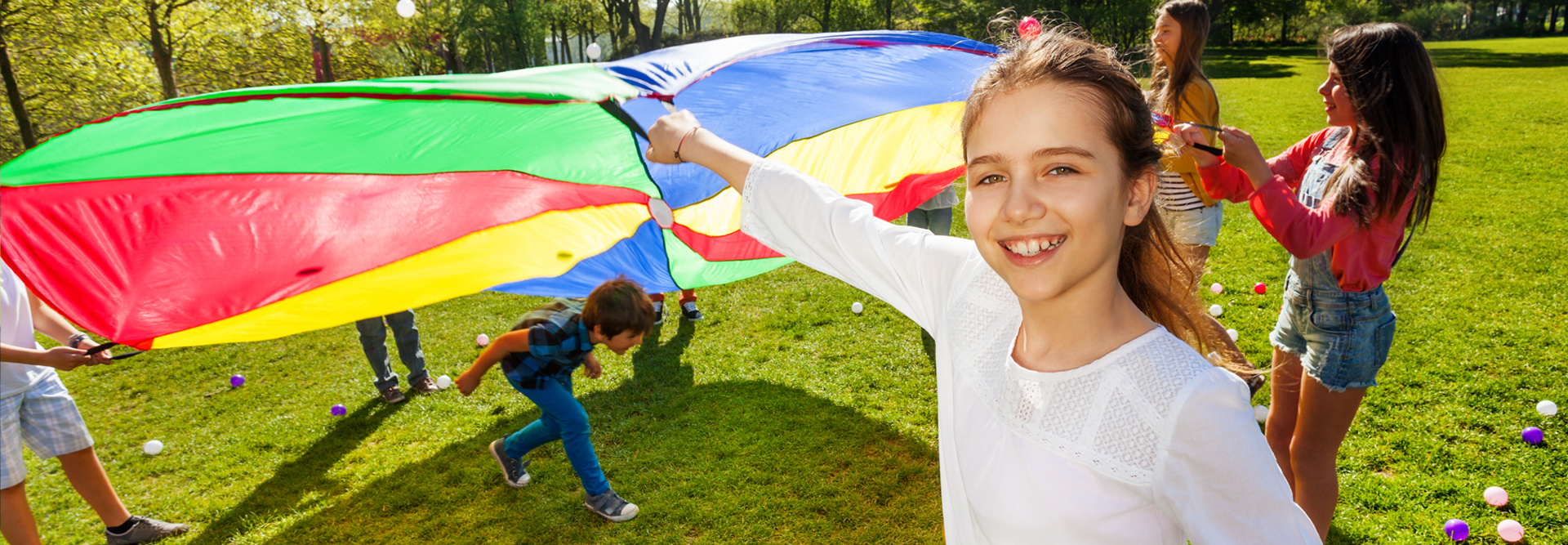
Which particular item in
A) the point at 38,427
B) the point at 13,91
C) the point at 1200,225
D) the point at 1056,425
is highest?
the point at 13,91

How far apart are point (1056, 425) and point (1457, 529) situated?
3641 millimetres

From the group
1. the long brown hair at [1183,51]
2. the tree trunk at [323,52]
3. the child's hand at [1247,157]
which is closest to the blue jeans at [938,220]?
the long brown hair at [1183,51]

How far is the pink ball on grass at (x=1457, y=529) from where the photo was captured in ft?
11.4

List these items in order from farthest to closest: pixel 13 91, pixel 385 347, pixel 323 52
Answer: pixel 323 52 < pixel 13 91 < pixel 385 347

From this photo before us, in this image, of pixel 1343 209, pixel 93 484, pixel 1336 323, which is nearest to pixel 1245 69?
pixel 1336 323

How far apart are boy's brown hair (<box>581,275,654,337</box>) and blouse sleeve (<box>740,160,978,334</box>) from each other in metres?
2.23

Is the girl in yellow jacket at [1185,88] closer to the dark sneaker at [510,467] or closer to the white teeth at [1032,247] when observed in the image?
the white teeth at [1032,247]

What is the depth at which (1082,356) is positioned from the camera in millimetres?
1200

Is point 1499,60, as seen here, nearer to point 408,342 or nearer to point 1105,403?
point 408,342

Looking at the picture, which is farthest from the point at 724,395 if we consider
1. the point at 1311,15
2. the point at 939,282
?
the point at 1311,15

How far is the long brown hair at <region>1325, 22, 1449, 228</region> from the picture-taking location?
2348mm

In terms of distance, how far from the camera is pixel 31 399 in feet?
11.8

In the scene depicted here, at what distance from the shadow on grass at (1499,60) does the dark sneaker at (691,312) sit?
2702cm

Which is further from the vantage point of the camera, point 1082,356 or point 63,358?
point 63,358
